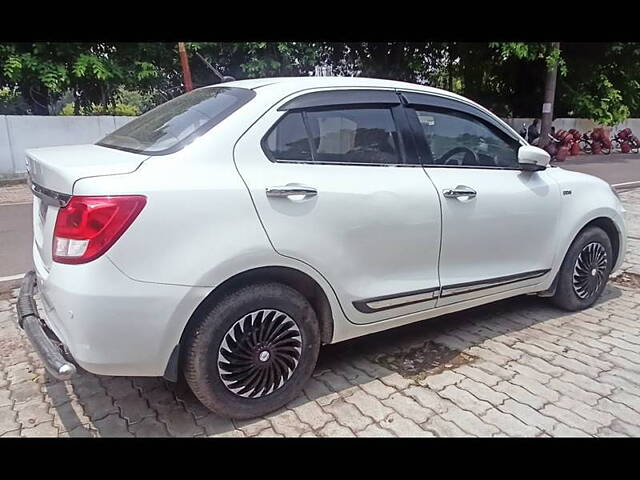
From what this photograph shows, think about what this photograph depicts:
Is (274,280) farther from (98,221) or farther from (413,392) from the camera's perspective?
(413,392)

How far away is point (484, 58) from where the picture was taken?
60.3 ft

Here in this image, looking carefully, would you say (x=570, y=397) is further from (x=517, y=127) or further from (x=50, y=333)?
(x=517, y=127)

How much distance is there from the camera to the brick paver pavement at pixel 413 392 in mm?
2275

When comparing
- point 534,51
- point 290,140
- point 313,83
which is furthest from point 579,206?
point 534,51

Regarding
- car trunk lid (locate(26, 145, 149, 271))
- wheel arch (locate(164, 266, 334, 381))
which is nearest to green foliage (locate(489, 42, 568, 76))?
wheel arch (locate(164, 266, 334, 381))

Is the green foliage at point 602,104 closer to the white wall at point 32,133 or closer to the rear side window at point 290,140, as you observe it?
the white wall at point 32,133

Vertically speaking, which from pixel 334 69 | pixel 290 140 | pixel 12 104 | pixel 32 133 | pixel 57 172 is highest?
pixel 334 69

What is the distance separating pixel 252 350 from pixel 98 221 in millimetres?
925

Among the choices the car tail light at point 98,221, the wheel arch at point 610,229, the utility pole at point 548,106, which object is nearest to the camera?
the car tail light at point 98,221

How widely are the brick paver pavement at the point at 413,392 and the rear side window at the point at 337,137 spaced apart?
4.23 ft

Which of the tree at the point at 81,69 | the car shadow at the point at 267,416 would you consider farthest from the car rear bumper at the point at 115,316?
the tree at the point at 81,69

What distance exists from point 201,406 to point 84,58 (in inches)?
435

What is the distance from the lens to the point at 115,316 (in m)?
1.88

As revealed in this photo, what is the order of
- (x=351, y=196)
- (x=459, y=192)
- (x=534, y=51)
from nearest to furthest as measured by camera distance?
(x=351, y=196) → (x=459, y=192) → (x=534, y=51)
